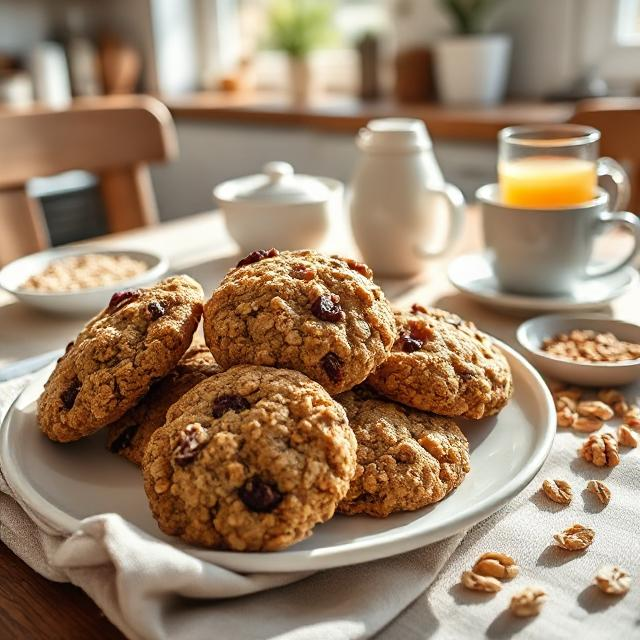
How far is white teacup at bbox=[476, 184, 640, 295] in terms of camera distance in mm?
1177

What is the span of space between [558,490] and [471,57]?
90.8 inches

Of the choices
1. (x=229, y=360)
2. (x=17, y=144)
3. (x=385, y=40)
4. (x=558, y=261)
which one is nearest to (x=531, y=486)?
(x=229, y=360)

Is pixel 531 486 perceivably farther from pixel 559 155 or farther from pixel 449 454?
pixel 559 155

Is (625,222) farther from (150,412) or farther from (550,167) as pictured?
(150,412)

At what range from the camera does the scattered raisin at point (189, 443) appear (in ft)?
2.02

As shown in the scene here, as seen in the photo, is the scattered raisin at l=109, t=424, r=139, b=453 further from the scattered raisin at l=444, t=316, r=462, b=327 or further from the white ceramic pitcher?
the white ceramic pitcher

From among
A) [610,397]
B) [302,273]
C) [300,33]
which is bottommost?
[610,397]

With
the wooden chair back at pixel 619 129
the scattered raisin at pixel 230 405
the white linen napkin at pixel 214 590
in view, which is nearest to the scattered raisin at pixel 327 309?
the scattered raisin at pixel 230 405

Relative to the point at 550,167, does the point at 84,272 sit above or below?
below

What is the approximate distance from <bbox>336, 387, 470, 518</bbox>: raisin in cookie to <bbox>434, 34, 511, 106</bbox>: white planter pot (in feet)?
7.47

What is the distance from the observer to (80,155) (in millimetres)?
1935

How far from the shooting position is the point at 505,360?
0.86m

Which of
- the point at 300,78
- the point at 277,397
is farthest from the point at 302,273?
the point at 300,78

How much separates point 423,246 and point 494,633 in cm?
85
